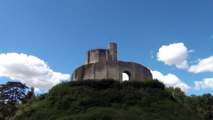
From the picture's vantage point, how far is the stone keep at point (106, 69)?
26078mm

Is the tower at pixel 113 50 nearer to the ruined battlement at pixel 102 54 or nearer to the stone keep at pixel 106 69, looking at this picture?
the ruined battlement at pixel 102 54

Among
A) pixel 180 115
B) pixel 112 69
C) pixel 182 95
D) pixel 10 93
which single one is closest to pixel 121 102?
pixel 180 115

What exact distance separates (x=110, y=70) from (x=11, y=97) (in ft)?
64.3

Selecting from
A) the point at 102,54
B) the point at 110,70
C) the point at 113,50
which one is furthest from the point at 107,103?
the point at 113,50

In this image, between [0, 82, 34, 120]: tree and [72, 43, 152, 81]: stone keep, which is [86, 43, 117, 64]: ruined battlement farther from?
[0, 82, 34, 120]: tree

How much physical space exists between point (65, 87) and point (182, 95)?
2121cm

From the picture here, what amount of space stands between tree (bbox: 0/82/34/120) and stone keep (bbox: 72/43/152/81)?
13886 mm

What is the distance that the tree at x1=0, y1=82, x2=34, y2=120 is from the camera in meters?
38.1

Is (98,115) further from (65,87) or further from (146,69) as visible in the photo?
(146,69)

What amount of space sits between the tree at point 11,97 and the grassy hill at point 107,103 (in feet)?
54.8

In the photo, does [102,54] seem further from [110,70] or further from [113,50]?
[110,70]

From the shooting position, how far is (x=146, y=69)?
2839 cm

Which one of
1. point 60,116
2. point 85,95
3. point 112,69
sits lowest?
point 60,116

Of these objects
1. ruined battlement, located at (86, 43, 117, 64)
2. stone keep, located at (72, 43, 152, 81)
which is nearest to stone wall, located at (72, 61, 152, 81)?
stone keep, located at (72, 43, 152, 81)
